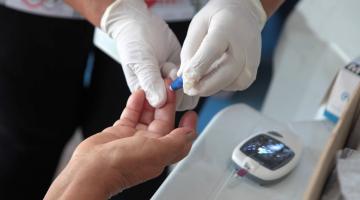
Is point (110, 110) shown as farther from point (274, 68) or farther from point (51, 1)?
point (274, 68)

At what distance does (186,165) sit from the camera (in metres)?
0.67

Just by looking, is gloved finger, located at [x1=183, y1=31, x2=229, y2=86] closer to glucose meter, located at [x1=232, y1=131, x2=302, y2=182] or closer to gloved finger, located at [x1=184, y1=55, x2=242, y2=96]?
gloved finger, located at [x1=184, y1=55, x2=242, y2=96]

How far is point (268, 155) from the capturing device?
69 centimetres

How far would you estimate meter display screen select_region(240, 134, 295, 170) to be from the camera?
673 mm

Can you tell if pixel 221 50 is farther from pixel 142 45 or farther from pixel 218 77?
pixel 142 45

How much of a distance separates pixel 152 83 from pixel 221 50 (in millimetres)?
128

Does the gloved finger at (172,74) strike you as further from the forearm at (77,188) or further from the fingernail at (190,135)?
the forearm at (77,188)

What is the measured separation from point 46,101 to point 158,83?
1.58ft

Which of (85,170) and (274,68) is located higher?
(85,170)

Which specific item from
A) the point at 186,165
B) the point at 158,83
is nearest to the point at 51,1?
the point at 158,83

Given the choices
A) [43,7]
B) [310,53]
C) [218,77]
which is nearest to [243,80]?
[218,77]

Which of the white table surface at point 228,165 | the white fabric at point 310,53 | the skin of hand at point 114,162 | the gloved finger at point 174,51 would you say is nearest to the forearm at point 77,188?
the skin of hand at point 114,162

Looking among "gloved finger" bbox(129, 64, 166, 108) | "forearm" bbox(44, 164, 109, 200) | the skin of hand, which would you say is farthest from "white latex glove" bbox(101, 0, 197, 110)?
"forearm" bbox(44, 164, 109, 200)

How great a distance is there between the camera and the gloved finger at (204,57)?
0.62 metres
